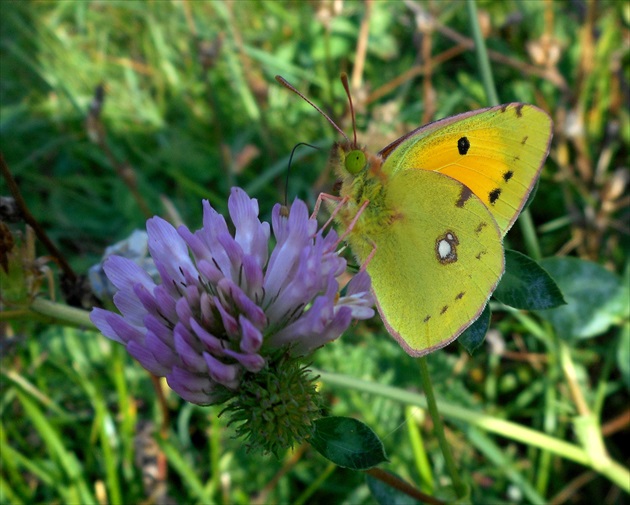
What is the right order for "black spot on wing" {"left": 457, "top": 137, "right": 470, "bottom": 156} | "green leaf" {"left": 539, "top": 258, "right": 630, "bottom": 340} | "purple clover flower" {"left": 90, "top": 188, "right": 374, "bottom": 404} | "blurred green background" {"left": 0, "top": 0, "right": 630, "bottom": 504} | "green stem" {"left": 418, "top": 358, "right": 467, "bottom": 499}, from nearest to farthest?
"purple clover flower" {"left": 90, "top": 188, "right": 374, "bottom": 404} → "green stem" {"left": 418, "top": 358, "right": 467, "bottom": 499} → "black spot on wing" {"left": 457, "top": 137, "right": 470, "bottom": 156} → "green leaf" {"left": 539, "top": 258, "right": 630, "bottom": 340} → "blurred green background" {"left": 0, "top": 0, "right": 630, "bottom": 504}

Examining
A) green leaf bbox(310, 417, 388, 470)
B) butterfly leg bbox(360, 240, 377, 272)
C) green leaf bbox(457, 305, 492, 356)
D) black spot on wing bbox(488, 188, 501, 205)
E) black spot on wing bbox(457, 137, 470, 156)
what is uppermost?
black spot on wing bbox(457, 137, 470, 156)

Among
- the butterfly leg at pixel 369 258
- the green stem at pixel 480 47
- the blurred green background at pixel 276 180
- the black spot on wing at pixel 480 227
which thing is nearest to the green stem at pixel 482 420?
the blurred green background at pixel 276 180

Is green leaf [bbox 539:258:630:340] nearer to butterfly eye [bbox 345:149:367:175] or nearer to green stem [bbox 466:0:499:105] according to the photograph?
green stem [bbox 466:0:499:105]

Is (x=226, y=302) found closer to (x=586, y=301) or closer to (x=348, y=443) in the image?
(x=348, y=443)

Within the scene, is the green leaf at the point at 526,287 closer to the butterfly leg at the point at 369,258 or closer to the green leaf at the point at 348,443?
the butterfly leg at the point at 369,258

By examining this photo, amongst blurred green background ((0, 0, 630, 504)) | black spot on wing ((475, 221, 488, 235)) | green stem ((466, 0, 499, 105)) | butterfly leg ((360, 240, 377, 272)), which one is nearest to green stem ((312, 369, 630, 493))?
blurred green background ((0, 0, 630, 504))

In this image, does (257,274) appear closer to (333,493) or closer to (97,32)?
(333,493)

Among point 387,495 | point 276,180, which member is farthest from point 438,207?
point 276,180
